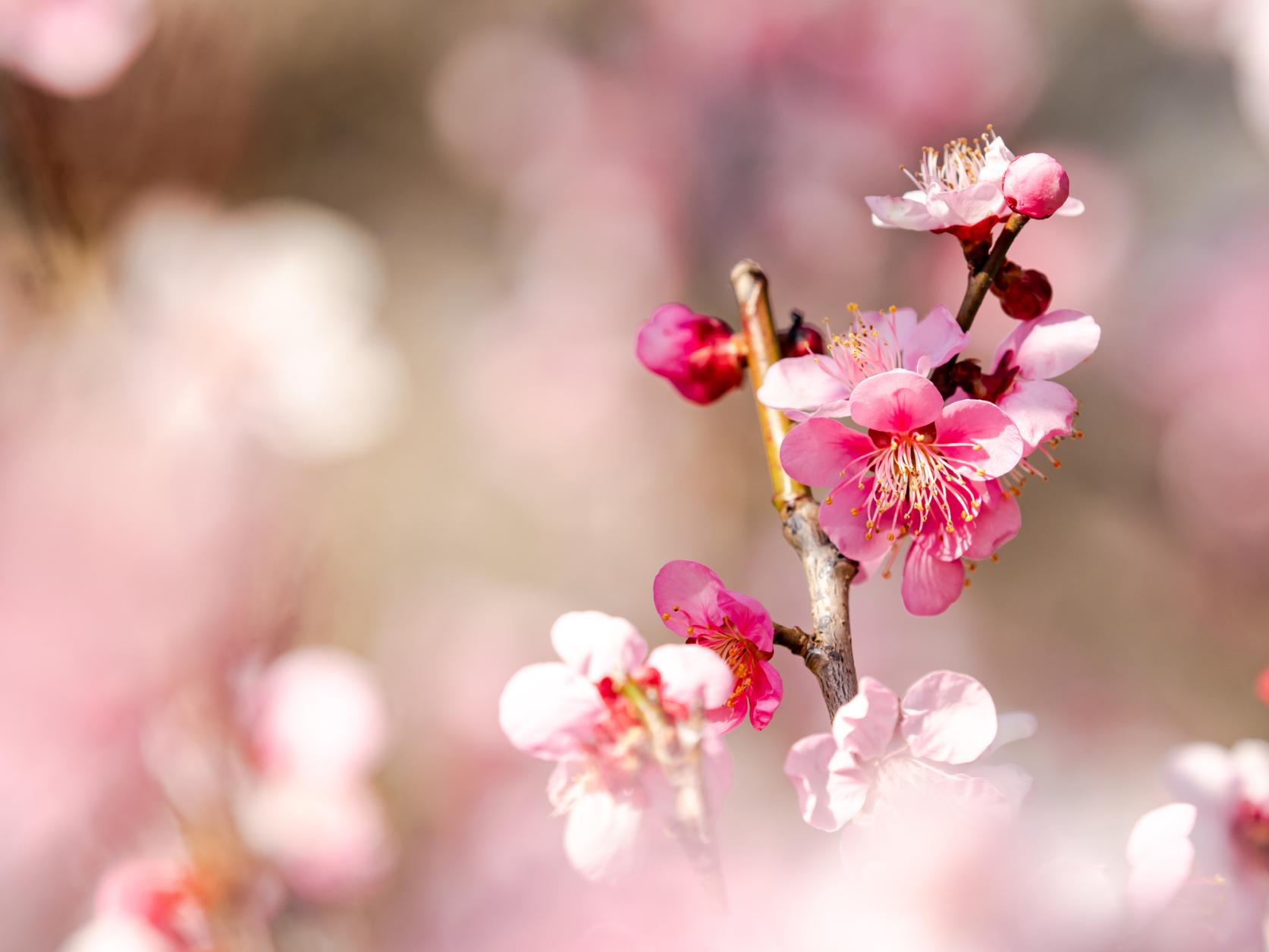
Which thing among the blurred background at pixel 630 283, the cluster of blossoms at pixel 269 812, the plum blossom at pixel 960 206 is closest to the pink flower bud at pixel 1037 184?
the plum blossom at pixel 960 206

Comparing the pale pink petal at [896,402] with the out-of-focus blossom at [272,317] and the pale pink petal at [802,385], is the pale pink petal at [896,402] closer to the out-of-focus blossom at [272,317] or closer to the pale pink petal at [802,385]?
the pale pink petal at [802,385]

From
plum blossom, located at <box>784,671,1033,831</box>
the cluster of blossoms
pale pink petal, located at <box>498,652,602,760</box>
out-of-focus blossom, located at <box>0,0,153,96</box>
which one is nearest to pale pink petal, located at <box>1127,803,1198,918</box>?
plum blossom, located at <box>784,671,1033,831</box>

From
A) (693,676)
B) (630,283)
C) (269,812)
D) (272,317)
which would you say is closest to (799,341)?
(693,676)

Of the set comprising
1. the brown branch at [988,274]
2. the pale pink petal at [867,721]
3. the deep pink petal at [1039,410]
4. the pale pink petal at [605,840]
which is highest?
the brown branch at [988,274]

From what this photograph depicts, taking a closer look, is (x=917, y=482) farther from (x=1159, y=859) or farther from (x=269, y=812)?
(x=269, y=812)

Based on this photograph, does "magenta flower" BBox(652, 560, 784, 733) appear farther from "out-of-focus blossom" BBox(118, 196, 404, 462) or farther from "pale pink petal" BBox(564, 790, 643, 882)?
"out-of-focus blossom" BBox(118, 196, 404, 462)

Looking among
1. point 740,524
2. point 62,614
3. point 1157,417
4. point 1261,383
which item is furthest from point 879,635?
point 62,614
